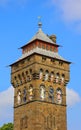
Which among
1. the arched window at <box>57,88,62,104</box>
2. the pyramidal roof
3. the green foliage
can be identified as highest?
the pyramidal roof

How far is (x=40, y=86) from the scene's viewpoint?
44875mm

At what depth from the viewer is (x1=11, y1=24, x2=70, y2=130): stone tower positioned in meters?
43.9

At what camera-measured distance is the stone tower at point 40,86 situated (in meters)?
43.9

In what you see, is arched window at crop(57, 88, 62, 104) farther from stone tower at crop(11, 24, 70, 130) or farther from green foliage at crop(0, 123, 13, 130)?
green foliage at crop(0, 123, 13, 130)

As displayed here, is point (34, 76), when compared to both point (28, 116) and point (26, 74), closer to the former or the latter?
point (26, 74)

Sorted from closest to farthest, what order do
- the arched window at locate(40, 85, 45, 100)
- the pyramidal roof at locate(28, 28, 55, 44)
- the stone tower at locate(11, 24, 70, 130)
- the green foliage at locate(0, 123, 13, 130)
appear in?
the stone tower at locate(11, 24, 70, 130) < the arched window at locate(40, 85, 45, 100) < the pyramidal roof at locate(28, 28, 55, 44) < the green foliage at locate(0, 123, 13, 130)

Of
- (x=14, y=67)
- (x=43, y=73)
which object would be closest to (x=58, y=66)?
(x=43, y=73)

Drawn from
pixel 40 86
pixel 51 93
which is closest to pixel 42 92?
pixel 40 86

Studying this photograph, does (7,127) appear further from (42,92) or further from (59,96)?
(42,92)

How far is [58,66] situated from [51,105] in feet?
16.8

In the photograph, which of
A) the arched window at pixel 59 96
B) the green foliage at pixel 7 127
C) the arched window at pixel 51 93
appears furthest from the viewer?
Result: the green foliage at pixel 7 127

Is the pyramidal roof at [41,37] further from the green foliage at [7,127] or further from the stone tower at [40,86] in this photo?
the green foliage at [7,127]

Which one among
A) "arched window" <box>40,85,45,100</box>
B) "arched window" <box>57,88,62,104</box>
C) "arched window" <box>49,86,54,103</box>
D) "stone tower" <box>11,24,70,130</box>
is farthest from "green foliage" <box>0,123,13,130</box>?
"arched window" <box>40,85,45,100</box>

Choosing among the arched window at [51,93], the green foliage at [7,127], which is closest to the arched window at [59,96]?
the arched window at [51,93]
